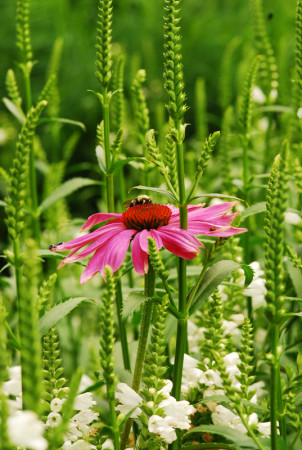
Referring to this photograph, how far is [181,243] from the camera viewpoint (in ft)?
1.81

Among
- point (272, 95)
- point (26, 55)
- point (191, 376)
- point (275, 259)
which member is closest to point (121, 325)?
point (191, 376)

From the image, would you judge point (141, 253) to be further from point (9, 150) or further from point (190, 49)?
point (190, 49)

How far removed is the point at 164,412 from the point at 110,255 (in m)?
0.15

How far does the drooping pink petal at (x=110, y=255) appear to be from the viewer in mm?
572

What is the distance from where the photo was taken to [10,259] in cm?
49

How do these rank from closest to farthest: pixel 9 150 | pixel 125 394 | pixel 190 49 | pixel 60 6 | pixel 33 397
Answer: pixel 33 397 < pixel 125 394 < pixel 9 150 < pixel 60 6 < pixel 190 49

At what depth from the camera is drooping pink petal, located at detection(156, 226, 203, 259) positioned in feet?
1.78

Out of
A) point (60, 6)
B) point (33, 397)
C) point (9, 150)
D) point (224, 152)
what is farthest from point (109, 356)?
point (60, 6)

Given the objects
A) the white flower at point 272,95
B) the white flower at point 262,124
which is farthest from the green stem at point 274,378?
the white flower at point 262,124

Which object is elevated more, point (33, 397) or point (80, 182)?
point (80, 182)

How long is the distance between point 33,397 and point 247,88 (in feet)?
1.94

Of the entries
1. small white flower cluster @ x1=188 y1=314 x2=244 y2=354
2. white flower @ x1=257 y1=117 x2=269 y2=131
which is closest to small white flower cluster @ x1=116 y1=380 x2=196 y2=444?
small white flower cluster @ x1=188 y1=314 x2=244 y2=354

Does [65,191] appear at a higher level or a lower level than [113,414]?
higher

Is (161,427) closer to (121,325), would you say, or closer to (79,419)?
(79,419)
